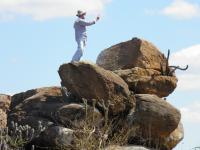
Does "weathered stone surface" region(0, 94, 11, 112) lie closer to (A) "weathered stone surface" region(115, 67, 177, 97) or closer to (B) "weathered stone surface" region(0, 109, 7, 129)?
(B) "weathered stone surface" region(0, 109, 7, 129)

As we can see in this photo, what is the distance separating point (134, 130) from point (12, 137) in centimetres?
290

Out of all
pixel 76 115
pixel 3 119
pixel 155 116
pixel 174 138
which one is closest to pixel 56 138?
pixel 76 115

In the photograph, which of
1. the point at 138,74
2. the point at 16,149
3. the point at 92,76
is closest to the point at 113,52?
the point at 138,74

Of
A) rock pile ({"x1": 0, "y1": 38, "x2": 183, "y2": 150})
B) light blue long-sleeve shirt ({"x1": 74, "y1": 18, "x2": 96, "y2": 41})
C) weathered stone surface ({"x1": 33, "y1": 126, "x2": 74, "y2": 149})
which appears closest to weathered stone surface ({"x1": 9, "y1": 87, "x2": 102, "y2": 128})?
rock pile ({"x1": 0, "y1": 38, "x2": 183, "y2": 150})

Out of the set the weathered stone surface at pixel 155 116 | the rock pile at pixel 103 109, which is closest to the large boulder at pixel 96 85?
the rock pile at pixel 103 109

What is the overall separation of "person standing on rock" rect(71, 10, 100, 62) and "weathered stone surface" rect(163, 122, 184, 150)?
10.3 ft

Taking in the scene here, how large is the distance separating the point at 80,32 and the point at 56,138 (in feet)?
11.6

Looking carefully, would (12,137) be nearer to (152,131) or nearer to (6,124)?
(6,124)

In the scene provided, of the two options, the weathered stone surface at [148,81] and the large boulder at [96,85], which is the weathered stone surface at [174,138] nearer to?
the weathered stone surface at [148,81]

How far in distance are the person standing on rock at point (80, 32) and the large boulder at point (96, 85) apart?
1354 mm

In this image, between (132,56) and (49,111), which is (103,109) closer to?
(49,111)

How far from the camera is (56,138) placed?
14.3m

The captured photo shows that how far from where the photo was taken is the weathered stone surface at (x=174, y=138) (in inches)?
615

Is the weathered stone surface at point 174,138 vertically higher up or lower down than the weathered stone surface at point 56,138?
lower down
